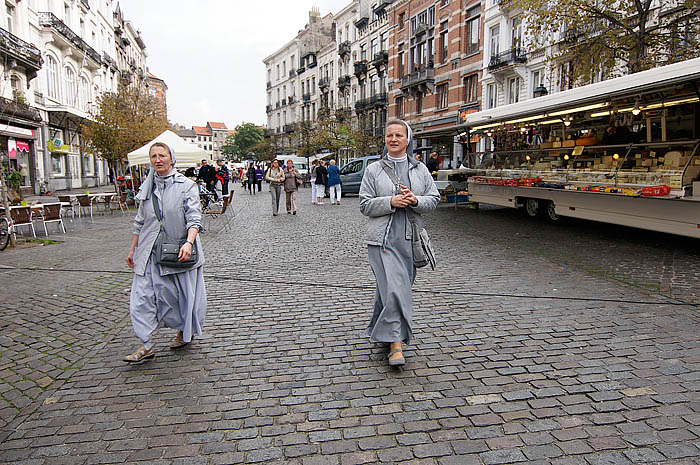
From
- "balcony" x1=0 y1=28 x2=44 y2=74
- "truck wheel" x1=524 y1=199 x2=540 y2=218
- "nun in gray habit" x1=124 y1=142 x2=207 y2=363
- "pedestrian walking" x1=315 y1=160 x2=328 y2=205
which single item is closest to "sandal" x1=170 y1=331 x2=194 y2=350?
"nun in gray habit" x1=124 y1=142 x2=207 y2=363

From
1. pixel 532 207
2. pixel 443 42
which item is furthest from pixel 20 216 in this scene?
pixel 443 42

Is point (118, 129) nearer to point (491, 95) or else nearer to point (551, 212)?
point (551, 212)

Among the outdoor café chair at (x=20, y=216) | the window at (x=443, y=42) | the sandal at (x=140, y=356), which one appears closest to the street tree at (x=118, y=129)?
the outdoor café chair at (x=20, y=216)

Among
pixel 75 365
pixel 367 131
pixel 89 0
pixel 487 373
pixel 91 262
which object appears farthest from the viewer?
pixel 367 131

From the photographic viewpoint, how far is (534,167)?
1330 cm

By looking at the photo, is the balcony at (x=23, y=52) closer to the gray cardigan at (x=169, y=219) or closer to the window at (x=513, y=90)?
the gray cardigan at (x=169, y=219)

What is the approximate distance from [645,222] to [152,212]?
8.20 m

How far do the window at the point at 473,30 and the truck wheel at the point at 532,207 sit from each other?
20.7 meters

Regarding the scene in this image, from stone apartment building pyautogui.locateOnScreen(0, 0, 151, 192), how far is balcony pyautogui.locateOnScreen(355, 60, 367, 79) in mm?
22409

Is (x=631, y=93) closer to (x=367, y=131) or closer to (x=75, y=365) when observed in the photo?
(x=75, y=365)

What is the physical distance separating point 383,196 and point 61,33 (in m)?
33.6

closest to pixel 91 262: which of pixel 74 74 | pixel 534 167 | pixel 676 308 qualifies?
pixel 676 308

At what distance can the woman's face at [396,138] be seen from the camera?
13.0 feet

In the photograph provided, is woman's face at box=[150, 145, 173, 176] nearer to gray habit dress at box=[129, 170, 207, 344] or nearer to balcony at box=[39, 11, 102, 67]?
gray habit dress at box=[129, 170, 207, 344]
